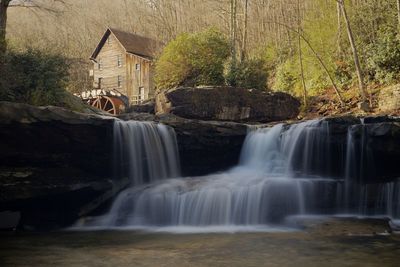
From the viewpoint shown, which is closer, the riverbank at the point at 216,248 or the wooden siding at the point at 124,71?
the riverbank at the point at 216,248

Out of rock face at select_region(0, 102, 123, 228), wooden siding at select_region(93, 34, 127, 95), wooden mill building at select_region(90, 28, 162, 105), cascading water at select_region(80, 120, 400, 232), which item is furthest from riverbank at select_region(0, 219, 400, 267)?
wooden siding at select_region(93, 34, 127, 95)

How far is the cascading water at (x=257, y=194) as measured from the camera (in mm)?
11312

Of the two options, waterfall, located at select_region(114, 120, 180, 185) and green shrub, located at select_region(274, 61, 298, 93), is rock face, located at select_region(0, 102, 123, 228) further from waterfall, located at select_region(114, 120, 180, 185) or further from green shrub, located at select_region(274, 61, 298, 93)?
green shrub, located at select_region(274, 61, 298, 93)

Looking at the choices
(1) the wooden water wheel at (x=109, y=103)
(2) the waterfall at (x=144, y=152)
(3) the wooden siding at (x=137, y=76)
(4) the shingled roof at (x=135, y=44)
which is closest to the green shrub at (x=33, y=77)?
(2) the waterfall at (x=144, y=152)

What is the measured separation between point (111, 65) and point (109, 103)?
11305mm

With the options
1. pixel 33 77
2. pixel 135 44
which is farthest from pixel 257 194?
pixel 135 44

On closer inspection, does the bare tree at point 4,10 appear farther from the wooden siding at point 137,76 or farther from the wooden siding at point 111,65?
the wooden siding at point 111,65

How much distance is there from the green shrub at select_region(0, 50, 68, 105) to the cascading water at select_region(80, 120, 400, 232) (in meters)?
3.06

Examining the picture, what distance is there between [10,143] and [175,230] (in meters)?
5.01

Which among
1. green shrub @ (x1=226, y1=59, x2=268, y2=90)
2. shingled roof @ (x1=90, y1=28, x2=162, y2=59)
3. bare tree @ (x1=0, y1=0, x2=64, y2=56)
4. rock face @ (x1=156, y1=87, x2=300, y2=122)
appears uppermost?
shingled roof @ (x1=90, y1=28, x2=162, y2=59)

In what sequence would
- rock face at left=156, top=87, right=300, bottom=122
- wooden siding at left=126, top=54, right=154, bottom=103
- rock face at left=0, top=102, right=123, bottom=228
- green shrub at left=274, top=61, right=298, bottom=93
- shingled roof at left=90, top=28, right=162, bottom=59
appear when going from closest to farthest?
rock face at left=0, top=102, right=123, bottom=228 → rock face at left=156, top=87, right=300, bottom=122 → green shrub at left=274, top=61, right=298, bottom=93 → wooden siding at left=126, top=54, right=154, bottom=103 → shingled roof at left=90, top=28, right=162, bottom=59

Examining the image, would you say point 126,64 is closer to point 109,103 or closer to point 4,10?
point 109,103

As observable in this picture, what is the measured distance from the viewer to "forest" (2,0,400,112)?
63.1 feet

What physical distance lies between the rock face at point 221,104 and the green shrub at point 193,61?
16.6 feet
